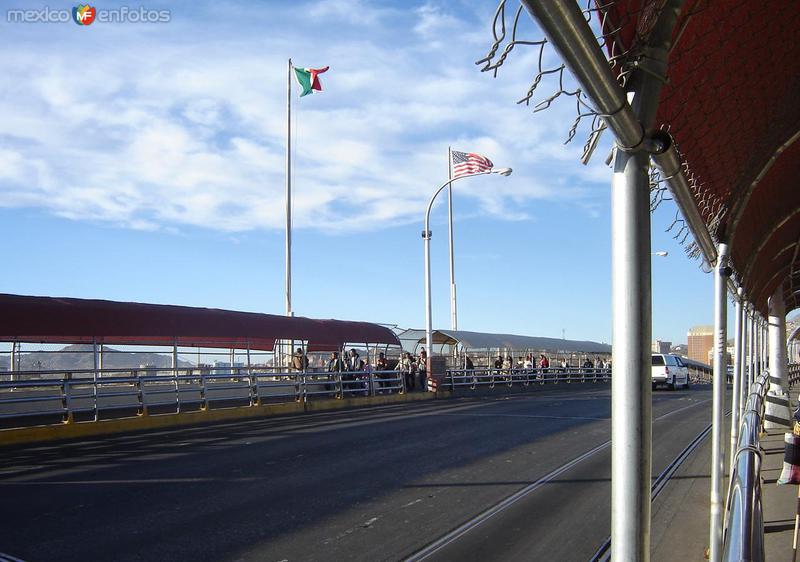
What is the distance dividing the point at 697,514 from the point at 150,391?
44.7ft

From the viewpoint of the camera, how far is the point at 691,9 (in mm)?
2619

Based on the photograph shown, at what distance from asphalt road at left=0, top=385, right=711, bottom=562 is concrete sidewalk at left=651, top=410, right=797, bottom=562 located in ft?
1.98

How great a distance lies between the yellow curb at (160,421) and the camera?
15.2m

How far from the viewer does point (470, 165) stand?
3117 centimetres

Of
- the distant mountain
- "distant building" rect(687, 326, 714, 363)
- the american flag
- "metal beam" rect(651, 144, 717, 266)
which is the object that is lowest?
"distant building" rect(687, 326, 714, 363)

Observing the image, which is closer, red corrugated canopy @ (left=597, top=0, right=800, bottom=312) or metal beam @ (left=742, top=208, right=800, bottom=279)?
red corrugated canopy @ (left=597, top=0, right=800, bottom=312)

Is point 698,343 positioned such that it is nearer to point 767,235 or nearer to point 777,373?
point 777,373

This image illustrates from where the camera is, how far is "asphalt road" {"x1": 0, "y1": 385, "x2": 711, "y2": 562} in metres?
6.93

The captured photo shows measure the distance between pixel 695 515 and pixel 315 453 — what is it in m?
6.20

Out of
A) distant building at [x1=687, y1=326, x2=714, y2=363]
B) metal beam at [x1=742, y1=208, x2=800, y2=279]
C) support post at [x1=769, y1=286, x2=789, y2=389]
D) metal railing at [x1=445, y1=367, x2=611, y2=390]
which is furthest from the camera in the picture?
distant building at [x1=687, y1=326, x2=714, y2=363]

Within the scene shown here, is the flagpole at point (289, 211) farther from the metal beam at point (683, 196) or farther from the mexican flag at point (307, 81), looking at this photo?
the metal beam at point (683, 196)

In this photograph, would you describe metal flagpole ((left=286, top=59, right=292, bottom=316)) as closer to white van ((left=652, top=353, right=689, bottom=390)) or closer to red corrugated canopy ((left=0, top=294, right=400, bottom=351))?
red corrugated canopy ((left=0, top=294, right=400, bottom=351))

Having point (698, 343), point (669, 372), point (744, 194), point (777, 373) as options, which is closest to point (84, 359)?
point (777, 373)

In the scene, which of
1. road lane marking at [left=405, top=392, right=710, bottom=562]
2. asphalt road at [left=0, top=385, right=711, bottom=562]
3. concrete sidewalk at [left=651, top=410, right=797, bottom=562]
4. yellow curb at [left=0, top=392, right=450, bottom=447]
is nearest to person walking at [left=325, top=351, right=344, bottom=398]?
yellow curb at [left=0, top=392, right=450, bottom=447]
